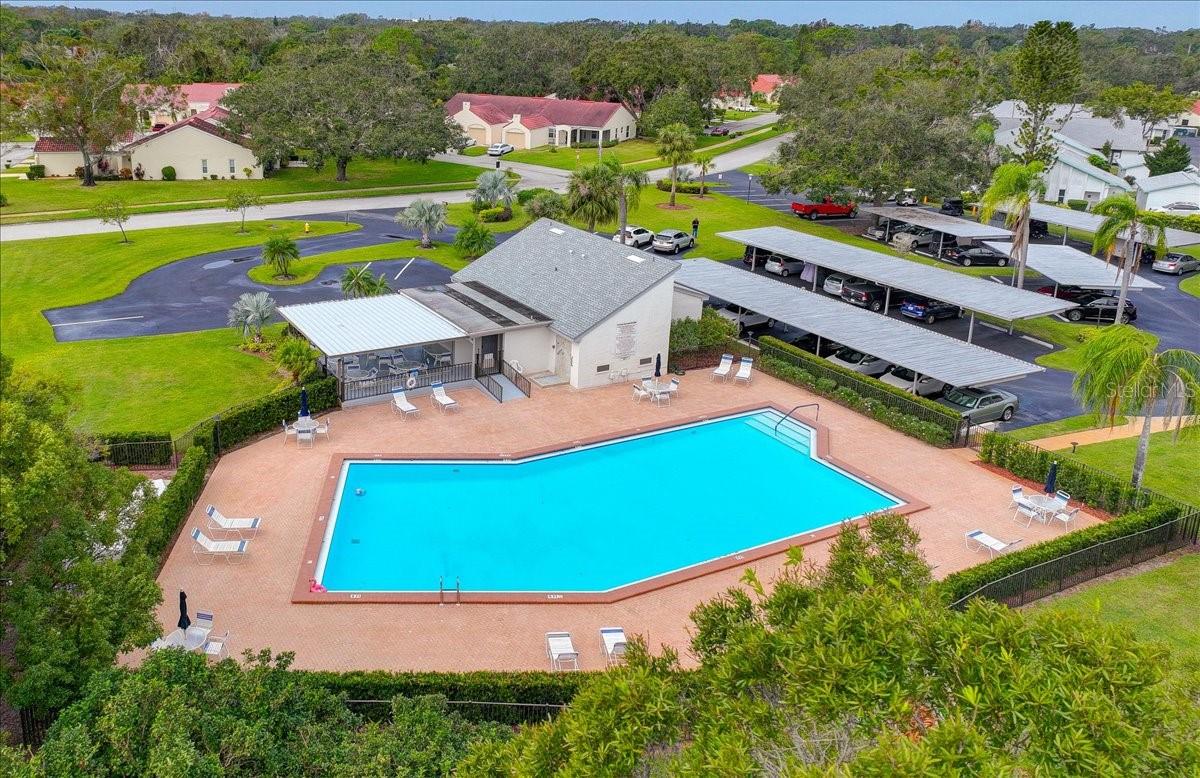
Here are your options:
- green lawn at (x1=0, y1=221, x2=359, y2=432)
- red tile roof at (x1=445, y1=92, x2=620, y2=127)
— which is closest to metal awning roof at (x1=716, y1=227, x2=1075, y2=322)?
green lawn at (x1=0, y1=221, x2=359, y2=432)

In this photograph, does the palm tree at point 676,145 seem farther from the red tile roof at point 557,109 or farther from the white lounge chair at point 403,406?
the white lounge chair at point 403,406

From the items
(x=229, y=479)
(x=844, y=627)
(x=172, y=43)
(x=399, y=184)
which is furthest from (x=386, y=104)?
(x=172, y=43)

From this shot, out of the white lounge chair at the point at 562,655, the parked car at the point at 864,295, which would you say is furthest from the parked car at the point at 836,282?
the white lounge chair at the point at 562,655

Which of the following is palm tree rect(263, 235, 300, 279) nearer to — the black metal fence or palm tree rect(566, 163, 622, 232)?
palm tree rect(566, 163, 622, 232)

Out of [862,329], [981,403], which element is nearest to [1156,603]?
[981,403]

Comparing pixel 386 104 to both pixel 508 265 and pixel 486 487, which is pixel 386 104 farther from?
pixel 486 487
